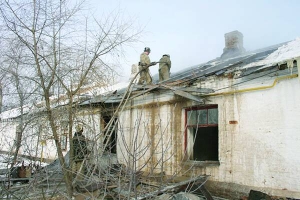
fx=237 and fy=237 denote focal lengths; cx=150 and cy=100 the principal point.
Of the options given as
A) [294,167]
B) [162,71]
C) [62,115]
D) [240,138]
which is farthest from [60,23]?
[294,167]

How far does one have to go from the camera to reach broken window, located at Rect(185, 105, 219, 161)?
8359 mm

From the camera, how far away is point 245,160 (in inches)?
281

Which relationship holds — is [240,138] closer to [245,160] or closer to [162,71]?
[245,160]

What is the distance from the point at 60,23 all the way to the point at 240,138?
6570 mm

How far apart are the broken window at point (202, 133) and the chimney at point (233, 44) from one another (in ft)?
17.6

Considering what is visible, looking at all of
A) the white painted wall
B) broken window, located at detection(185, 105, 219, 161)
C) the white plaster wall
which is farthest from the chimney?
the white plaster wall

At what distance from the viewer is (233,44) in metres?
14.4

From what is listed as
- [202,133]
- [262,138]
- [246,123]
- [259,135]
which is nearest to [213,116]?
[246,123]

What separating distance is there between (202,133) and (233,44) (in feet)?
21.7

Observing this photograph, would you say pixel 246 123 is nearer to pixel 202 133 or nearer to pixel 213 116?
pixel 213 116

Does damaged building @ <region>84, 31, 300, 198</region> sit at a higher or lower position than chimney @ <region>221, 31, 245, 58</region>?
lower

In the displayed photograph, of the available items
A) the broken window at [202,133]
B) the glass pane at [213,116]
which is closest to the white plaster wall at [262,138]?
the glass pane at [213,116]

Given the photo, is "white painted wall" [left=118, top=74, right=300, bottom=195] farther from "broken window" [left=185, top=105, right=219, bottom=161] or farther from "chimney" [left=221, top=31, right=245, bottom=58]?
"chimney" [left=221, top=31, right=245, bottom=58]

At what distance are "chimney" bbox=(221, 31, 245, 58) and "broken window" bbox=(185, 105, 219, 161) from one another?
17.6 feet
